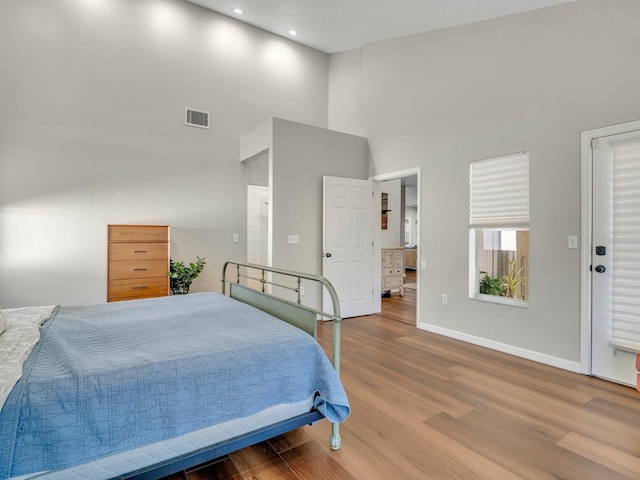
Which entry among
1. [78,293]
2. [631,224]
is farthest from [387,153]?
[78,293]

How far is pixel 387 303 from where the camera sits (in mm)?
6125

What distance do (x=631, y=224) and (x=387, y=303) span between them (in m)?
3.90

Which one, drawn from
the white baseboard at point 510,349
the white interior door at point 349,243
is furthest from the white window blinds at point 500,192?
the white interior door at point 349,243

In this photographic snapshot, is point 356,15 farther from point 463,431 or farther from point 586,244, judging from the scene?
point 463,431

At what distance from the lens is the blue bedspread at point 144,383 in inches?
45.7

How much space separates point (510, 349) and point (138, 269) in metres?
4.38

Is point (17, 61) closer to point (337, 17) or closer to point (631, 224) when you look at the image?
point (337, 17)

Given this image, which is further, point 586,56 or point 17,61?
point 17,61

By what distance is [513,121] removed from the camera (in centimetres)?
344

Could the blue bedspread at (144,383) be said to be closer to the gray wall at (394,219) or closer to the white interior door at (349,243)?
the white interior door at (349,243)

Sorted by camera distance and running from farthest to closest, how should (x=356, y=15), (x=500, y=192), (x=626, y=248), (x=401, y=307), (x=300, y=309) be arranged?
(x=401, y=307), (x=356, y=15), (x=500, y=192), (x=626, y=248), (x=300, y=309)

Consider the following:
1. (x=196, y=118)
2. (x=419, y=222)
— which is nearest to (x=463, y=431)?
(x=419, y=222)

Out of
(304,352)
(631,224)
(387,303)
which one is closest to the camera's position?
(304,352)

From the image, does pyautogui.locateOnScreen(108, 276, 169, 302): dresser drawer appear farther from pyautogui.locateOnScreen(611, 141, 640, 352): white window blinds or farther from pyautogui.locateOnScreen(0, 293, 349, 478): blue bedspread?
pyautogui.locateOnScreen(611, 141, 640, 352): white window blinds
